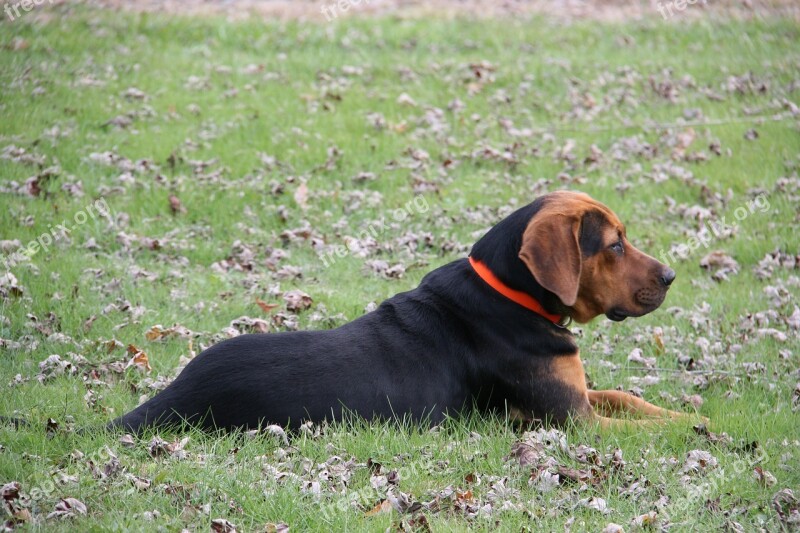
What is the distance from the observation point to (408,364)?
20.1 feet

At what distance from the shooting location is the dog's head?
6.04m

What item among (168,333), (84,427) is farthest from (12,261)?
(84,427)

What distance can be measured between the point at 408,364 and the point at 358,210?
5.51m

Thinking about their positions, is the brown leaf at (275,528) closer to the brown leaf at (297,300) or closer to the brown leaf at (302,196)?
the brown leaf at (297,300)

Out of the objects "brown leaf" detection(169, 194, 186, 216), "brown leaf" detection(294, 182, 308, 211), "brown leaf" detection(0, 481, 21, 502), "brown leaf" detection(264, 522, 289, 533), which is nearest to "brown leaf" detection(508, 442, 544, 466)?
"brown leaf" detection(264, 522, 289, 533)

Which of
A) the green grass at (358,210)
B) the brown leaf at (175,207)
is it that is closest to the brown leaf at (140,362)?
the green grass at (358,210)

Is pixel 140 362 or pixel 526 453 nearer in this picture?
pixel 526 453

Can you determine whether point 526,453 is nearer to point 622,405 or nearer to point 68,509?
point 622,405

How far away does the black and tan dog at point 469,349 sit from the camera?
5867 mm

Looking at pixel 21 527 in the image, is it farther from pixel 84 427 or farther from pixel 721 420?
pixel 721 420

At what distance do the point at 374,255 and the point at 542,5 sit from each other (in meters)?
12.5

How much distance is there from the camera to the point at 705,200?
1186cm

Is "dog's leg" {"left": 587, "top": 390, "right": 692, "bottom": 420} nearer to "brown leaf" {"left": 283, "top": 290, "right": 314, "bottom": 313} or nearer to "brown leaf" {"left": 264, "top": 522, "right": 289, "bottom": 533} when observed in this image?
"brown leaf" {"left": 264, "top": 522, "right": 289, "bottom": 533}

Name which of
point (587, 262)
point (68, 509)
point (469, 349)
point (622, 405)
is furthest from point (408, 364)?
point (68, 509)
